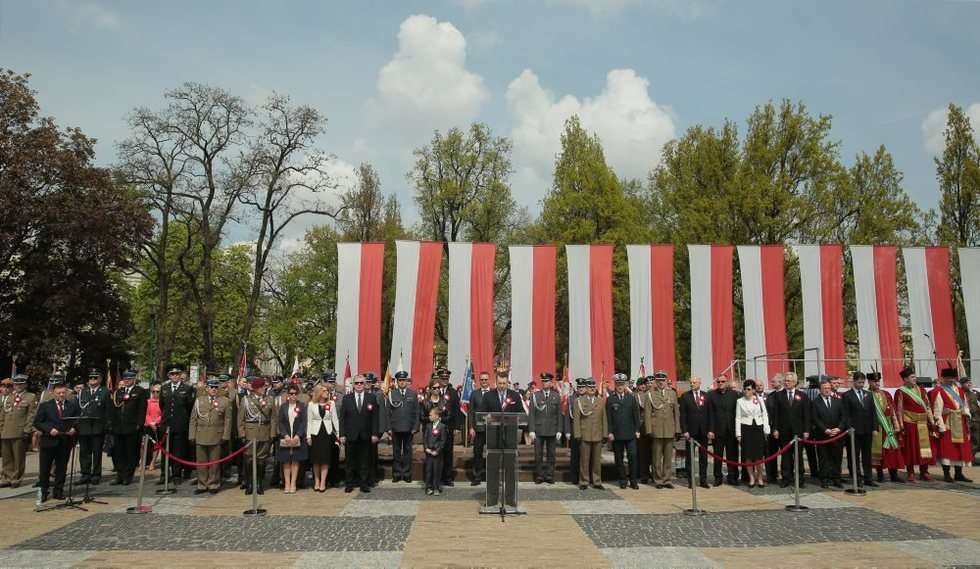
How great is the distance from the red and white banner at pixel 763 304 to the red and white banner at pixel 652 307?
2447 millimetres

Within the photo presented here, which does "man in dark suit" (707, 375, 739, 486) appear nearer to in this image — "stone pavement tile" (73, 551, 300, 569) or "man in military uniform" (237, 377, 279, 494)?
"man in military uniform" (237, 377, 279, 494)

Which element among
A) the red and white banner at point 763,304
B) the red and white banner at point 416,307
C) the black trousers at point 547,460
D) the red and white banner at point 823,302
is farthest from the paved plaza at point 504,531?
the red and white banner at point 823,302

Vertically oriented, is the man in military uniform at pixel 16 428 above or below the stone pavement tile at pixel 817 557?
above

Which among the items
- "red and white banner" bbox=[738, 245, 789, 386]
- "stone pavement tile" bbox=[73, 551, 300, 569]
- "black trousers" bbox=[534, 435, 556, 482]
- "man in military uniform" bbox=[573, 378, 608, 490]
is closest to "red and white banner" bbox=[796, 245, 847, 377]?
"red and white banner" bbox=[738, 245, 789, 386]

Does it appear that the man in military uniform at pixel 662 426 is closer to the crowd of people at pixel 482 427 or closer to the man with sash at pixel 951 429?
the crowd of people at pixel 482 427

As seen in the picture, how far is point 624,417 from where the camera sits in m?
12.8

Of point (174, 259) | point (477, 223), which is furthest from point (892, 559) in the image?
point (174, 259)

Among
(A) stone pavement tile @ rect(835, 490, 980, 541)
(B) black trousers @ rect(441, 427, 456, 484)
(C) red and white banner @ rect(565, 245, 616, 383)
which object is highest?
(C) red and white banner @ rect(565, 245, 616, 383)

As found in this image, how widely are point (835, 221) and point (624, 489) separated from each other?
23193 millimetres

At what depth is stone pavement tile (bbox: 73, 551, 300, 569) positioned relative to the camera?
7375mm

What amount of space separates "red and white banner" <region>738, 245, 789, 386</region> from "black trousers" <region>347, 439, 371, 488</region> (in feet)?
43.9

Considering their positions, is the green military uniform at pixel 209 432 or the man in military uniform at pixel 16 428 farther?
the man in military uniform at pixel 16 428

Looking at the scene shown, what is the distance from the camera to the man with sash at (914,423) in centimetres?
1307

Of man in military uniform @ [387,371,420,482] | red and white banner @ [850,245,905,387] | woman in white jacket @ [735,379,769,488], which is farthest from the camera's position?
red and white banner @ [850,245,905,387]
